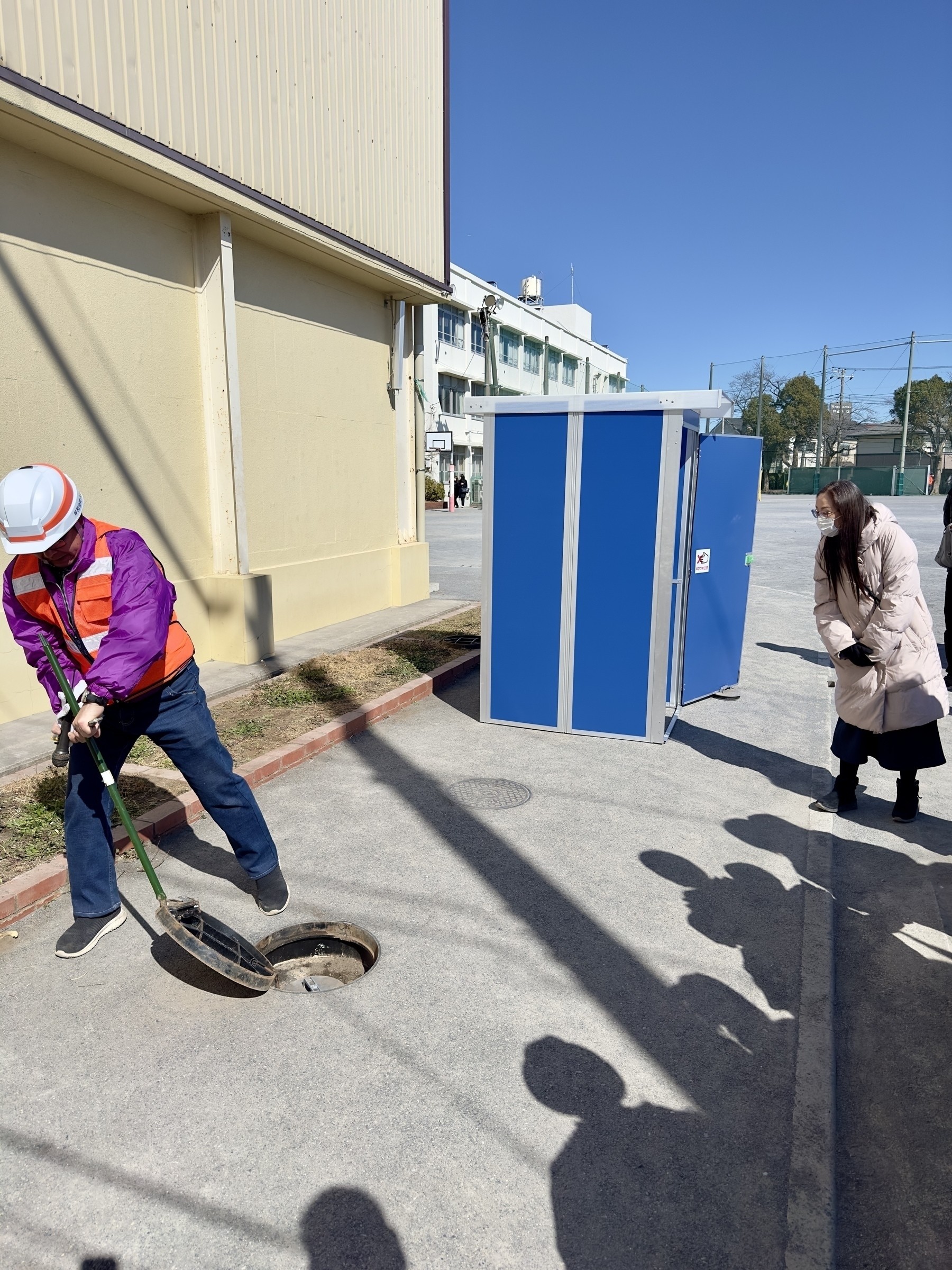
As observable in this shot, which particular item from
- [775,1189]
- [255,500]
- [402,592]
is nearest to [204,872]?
[775,1189]

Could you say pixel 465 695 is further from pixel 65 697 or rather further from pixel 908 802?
pixel 65 697

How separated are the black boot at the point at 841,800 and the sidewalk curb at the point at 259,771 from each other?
319cm

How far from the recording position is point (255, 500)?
8.51 m

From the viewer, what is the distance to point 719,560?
6.85 meters

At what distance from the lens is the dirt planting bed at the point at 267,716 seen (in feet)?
14.0

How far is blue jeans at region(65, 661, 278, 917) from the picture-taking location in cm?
332

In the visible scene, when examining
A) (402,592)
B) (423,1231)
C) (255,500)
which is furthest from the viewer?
(402,592)

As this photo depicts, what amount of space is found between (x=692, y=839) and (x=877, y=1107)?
188 cm

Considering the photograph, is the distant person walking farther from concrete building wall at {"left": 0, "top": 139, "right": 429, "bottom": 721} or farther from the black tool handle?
the black tool handle

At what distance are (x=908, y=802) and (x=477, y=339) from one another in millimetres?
44695

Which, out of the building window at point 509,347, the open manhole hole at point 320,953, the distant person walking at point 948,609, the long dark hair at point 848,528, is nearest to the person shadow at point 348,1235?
the open manhole hole at point 320,953

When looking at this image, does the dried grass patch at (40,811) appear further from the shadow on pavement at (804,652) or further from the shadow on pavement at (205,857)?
the shadow on pavement at (804,652)

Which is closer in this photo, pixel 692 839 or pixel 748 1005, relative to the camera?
pixel 748 1005

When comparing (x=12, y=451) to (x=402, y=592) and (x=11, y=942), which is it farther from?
(x=402, y=592)
